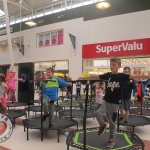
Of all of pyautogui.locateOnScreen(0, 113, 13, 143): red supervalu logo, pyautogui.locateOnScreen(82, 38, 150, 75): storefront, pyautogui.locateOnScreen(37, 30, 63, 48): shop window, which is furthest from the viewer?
pyautogui.locateOnScreen(37, 30, 63, 48): shop window

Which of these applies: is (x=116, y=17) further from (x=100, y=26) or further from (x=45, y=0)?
(x=45, y=0)

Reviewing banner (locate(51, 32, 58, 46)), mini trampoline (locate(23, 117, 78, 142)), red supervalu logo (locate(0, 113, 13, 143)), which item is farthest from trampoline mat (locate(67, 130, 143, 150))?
banner (locate(51, 32, 58, 46))

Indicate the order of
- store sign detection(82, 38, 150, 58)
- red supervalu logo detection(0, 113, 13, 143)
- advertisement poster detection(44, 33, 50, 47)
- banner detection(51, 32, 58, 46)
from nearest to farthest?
1. red supervalu logo detection(0, 113, 13, 143)
2. store sign detection(82, 38, 150, 58)
3. banner detection(51, 32, 58, 46)
4. advertisement poster detection(44, 33, 50, 47)

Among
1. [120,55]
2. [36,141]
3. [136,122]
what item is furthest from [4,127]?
[120,55]

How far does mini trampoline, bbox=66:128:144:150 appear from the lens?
8.82ft

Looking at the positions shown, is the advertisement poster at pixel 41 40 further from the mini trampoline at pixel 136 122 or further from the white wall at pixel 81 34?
the mini trampoline at pixel 136 122

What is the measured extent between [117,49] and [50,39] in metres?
5.83

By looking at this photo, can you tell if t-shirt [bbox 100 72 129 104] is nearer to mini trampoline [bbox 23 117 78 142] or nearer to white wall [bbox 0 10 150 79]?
mini trampoline [bbox 23 117 78 142]

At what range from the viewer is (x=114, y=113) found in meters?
2.67

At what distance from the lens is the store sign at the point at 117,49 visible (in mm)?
10234

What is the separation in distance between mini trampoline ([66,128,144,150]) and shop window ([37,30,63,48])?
11.3 metres

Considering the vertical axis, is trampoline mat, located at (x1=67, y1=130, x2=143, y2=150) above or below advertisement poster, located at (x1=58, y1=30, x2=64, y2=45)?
below

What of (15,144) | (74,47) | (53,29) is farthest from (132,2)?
(15,144)

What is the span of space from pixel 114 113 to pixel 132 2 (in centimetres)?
999
